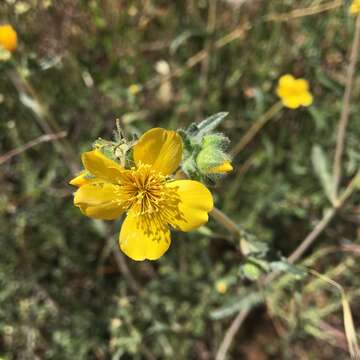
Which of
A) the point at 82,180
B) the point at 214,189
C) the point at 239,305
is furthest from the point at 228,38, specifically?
the point at 82,180

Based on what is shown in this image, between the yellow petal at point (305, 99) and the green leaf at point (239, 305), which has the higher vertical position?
the yellow petal at point (305, 99)

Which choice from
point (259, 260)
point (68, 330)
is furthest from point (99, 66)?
point (259, 260)

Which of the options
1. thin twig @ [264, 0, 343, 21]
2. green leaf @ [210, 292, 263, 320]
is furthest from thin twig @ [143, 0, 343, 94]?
green leaf @ [210, 292, 263, 320]

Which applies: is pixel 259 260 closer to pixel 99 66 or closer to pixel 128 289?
pixel 128 289

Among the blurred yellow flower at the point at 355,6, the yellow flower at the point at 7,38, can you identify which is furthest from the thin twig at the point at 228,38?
the yellow flower at the point at 7,38

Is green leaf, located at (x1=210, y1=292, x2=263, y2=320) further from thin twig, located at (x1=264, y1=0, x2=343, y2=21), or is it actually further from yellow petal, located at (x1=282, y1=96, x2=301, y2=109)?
thin twig, located at (x1=264, y1=0, x2=343, y2=21)

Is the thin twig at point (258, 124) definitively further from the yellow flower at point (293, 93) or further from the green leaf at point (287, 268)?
the green leaf at point (287, 268)
